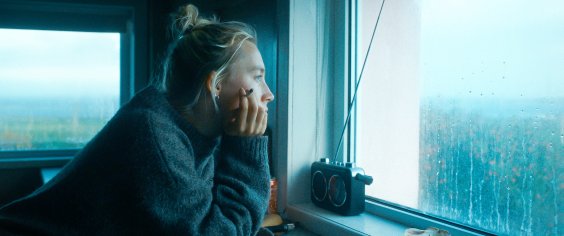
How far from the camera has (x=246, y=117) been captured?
37.1 inches

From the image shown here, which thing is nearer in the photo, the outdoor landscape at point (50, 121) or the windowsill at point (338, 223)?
the windowsill at point (338, 223)

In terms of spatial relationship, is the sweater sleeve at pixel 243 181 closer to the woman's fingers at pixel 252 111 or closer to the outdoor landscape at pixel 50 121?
the woman's fingers at pixel 252 111

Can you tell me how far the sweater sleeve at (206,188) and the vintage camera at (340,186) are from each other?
1.12ft

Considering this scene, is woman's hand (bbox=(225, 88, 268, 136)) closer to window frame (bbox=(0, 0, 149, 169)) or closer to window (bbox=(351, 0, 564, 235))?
window (bbox=(351, 0, 564, 235))

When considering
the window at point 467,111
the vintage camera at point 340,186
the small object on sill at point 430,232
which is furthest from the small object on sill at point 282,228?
the small object on sill at point 430,232

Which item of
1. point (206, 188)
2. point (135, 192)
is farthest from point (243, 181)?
point (135, 192)

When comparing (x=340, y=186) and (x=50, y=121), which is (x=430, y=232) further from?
(x=50, y=121)

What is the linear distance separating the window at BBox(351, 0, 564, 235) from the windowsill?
8cm

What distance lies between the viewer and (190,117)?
92cm

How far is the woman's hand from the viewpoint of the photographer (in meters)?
0.94

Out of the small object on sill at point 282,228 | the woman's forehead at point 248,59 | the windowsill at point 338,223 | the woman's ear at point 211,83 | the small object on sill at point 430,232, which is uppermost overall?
the woman's forehead at point 248,59

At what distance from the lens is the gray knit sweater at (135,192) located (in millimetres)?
760

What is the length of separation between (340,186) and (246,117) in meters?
0.44

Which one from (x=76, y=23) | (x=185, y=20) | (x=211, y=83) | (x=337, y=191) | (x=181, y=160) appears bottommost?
(x=337, y=191)
